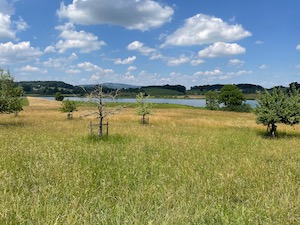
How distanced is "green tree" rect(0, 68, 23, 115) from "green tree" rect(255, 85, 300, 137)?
28.0 meters

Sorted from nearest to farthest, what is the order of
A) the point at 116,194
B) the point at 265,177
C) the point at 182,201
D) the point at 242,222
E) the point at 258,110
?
the point at 242,222 < the point at 182,201 < the point at 116,194 < the point at 265,177 < the point at 258,110

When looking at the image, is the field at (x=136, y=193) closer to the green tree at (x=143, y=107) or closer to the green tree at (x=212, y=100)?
the green tree at (x=143, y=107)

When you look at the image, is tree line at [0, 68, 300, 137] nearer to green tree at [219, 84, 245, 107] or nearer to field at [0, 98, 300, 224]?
field at [0, 98, 300, 224]

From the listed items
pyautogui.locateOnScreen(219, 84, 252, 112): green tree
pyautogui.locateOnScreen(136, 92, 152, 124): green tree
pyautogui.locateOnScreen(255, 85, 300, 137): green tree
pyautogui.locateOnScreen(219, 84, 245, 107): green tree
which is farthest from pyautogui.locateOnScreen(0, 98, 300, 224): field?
pyautogui.locateOnScreen(219, 84, 245, 107): green tree

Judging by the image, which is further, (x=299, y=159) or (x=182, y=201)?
(x=299, y=159)

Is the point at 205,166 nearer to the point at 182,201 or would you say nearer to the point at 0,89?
the point at 182,201

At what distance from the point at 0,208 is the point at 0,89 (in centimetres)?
3258

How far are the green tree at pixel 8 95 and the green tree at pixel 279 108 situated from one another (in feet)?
91.8

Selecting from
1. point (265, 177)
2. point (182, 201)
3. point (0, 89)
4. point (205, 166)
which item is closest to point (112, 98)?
point (205, 166)

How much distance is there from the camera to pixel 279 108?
2616cm

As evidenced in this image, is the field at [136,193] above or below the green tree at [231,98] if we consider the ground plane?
below

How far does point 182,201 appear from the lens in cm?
568

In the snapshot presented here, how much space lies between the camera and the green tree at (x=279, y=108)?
85.1ft

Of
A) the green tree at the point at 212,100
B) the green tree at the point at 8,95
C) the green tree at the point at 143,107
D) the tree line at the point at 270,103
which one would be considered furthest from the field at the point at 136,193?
the green tree at the point at 212,100
